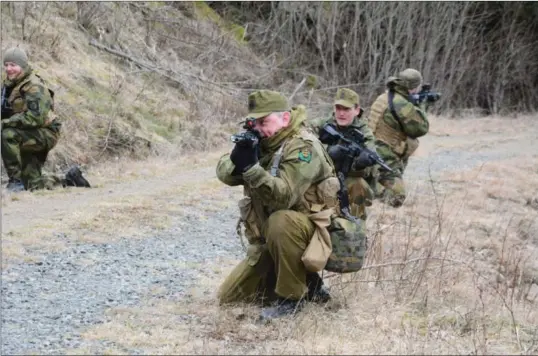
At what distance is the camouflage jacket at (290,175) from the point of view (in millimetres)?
4941

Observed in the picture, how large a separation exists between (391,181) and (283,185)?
5902 millimetres

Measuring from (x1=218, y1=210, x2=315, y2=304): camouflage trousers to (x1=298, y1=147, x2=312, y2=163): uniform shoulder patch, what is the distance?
1.15 ft

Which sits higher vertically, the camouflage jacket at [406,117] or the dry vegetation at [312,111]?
the camouflage jacket at [406,117]

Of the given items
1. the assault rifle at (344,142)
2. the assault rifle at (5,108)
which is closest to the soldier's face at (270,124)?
the assault rifle at (344,142)

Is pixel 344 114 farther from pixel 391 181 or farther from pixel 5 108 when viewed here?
pixel 5 108

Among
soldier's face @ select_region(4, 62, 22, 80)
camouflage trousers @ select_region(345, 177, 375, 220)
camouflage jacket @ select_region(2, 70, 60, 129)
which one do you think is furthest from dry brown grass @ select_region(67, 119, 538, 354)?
soldier's face @ select_region(4, 62, 22, 80)

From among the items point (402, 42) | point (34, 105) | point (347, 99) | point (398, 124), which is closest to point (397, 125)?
point (398, 124)

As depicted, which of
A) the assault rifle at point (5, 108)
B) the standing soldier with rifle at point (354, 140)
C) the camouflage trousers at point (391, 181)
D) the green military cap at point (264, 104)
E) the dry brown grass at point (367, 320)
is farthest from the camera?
the camouflage trousers at point (391, 181)

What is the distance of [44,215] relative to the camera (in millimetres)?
8695

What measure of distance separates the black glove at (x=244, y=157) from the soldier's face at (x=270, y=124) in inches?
11.2

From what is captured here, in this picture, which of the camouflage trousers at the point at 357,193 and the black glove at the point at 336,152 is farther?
the camouflage trousers at the point at 357,193

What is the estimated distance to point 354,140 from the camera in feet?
25.5

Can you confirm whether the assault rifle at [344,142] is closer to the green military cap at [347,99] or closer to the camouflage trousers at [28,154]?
the green military cap at [347,99]

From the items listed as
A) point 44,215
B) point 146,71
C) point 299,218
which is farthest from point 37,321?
point 146,71
